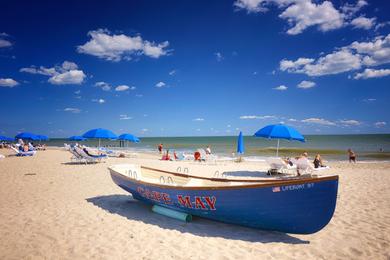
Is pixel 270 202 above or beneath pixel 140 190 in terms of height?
above

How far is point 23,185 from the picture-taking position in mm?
9219

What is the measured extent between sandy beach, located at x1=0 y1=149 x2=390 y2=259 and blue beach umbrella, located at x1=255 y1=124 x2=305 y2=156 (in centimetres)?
348

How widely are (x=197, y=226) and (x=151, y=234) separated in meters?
1.04

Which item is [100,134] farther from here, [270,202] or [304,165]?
[270,202]

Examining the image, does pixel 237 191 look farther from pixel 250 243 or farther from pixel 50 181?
pixel 50 181

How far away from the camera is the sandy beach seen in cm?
411

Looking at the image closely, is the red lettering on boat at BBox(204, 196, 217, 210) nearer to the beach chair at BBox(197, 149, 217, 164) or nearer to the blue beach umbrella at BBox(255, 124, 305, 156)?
the blue beach umbrella at BBox(255, 124, 305, 156)

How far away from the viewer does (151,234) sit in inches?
195

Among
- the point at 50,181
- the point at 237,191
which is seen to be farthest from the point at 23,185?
the point at 237,191

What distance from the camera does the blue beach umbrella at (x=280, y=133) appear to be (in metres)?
10.6

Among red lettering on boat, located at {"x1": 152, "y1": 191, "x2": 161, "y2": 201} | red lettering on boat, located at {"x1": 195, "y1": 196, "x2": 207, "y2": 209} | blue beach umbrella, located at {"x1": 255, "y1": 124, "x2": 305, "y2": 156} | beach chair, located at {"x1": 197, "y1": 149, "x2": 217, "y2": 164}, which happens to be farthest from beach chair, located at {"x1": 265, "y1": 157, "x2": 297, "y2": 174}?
red lettering on boat, located at {"x1": 195, "y1": 196, "x2": 207, "y2": 209}

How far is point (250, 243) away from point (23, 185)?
29.3 feet

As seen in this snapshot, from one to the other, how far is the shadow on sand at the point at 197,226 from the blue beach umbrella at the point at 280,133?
6.24 m

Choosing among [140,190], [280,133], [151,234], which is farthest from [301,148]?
[151,234]
